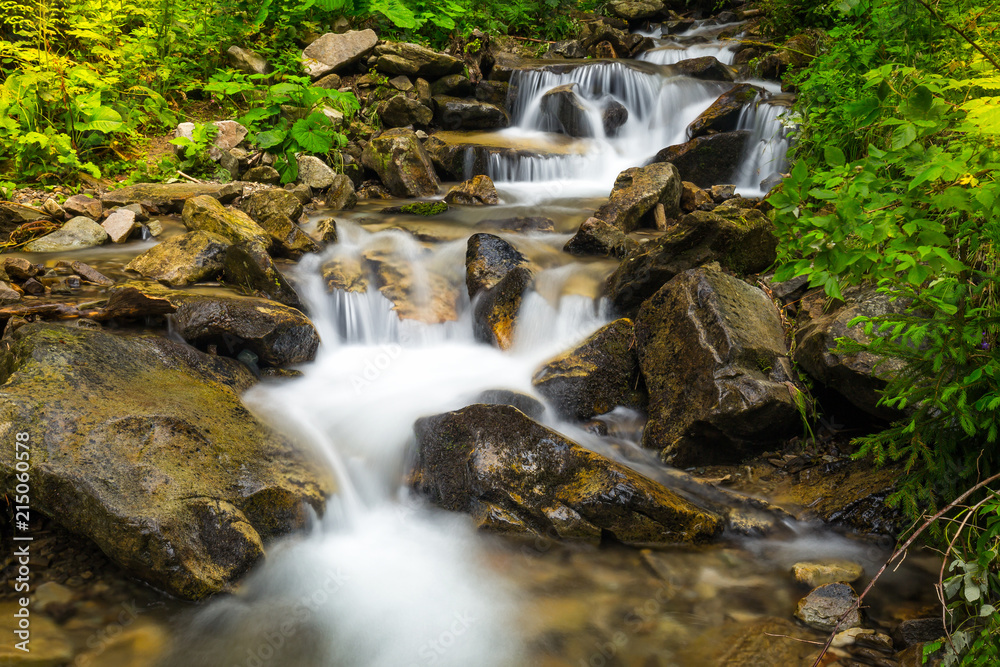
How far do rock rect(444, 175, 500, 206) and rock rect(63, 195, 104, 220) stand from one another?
394 cm

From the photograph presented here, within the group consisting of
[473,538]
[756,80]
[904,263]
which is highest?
[756,80]

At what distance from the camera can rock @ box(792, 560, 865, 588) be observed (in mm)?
2924

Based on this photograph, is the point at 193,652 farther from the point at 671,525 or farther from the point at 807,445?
the point at 807,445

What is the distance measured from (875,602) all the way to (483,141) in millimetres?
8216

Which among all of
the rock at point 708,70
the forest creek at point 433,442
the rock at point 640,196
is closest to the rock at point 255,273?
the forest creek at point 433,442

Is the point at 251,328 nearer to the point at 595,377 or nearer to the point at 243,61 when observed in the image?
the point at 595,377

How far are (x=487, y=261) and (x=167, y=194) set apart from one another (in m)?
3.78

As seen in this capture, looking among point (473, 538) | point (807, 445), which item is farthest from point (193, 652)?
point (807, 445)

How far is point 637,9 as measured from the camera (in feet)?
49.0

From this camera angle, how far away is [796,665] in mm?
2486

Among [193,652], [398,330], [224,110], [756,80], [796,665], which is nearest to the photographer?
[796,665]

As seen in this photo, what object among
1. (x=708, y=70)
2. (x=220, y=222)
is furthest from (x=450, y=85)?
(x=220, y=222)

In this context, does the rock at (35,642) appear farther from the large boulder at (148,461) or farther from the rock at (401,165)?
the rock at (401,165)

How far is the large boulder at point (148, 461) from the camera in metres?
2.79
